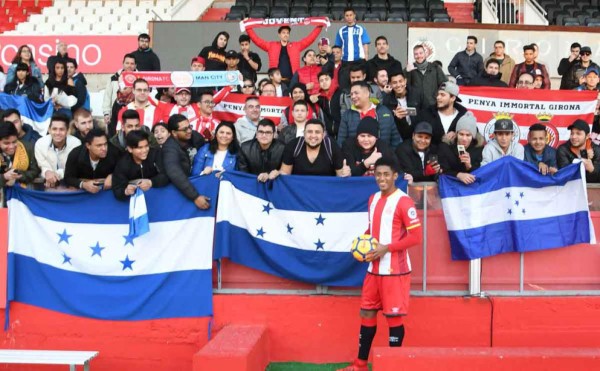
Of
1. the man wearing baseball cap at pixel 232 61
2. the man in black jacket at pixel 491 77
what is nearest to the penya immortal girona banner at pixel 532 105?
the man in black jacket at pixel 491 77

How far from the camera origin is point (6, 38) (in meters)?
19.1

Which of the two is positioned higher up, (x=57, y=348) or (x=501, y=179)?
(x=501, y=179)

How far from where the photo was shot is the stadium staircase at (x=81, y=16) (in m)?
20.2

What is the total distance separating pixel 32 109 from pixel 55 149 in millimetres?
3882

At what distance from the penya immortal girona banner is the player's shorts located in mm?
4270

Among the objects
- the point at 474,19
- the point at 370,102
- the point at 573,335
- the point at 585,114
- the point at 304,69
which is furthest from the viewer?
the point at 474,19

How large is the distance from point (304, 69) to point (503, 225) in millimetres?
4898

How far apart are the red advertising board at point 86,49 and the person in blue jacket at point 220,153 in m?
10.8

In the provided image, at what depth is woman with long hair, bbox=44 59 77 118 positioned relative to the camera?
1223 cm

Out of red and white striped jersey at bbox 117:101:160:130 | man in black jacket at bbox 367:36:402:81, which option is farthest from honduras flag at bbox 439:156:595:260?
red and white striped jersey at bbox 117:101:160:130

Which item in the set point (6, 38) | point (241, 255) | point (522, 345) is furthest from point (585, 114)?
point (6, 38)

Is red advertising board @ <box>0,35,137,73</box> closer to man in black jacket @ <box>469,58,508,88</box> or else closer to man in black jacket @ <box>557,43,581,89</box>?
man in black jacket @ <box>469,58,508,88</box>

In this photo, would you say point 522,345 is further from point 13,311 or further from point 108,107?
point 108,107

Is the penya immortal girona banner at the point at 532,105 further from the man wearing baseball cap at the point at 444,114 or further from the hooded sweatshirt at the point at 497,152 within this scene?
the hooded sweatshirt at the point at 497,152
